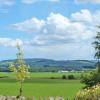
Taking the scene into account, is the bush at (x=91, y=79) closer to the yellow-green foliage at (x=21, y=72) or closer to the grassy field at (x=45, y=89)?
the grassy field at (x=45, y=89)

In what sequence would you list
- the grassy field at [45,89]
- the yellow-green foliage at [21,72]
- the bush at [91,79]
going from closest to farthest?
the yellow-green foliage at [21,72]
the bush at [91,79]
the grassy field at [45,89]

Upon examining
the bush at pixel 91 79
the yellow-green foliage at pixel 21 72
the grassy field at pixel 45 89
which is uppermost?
the yellow-green foliage at pixel 21 72

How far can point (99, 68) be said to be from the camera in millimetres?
46469

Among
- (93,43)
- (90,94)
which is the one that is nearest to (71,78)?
(93,43)

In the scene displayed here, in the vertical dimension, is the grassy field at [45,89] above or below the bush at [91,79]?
below

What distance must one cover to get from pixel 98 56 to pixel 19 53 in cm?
984

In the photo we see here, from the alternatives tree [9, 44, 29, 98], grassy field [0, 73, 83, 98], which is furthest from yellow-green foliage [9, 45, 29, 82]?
grassy field [0, 73, 83, 98]

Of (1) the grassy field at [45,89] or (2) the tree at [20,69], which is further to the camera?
(1) the grassy field at [45,89]

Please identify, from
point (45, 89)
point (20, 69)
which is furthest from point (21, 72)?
point (45, 89)

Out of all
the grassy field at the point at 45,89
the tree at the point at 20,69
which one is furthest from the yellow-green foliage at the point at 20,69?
the grassy field at the point at 45,89

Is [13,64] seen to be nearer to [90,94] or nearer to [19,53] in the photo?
[19,53]

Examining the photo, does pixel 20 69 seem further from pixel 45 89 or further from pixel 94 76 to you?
pixel 45 89

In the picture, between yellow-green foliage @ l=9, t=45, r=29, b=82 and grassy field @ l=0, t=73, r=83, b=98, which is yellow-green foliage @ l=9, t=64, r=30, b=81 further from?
grassy field @ l=0, t=73, r=83, b=98

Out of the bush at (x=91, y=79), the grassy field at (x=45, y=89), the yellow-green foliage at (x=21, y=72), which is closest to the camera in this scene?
the yellow-green foliage at (x=21, y=72)
